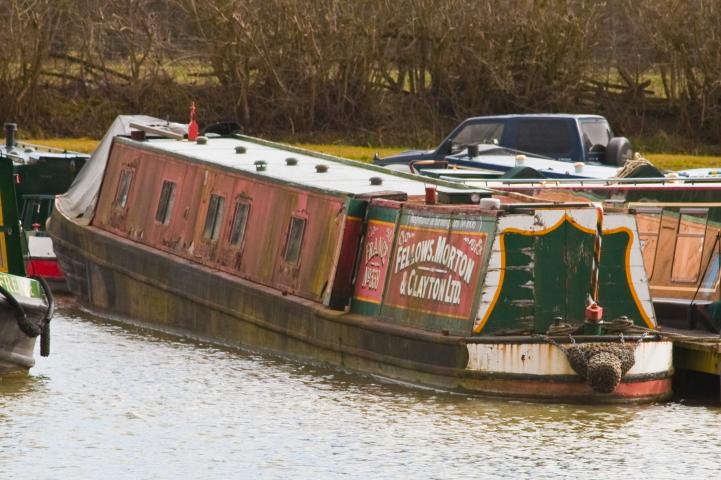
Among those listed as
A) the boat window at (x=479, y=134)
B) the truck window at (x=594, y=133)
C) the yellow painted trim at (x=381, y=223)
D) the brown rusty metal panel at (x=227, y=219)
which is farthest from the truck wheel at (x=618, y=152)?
the yellow painted trim at (x=381, y=223)

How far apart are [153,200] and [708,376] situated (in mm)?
6992

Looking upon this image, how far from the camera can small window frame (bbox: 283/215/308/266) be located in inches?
636

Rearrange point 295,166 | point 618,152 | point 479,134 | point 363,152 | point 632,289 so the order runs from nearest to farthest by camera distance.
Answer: point 632,289
point 295,166
point 618,152
point 479,134
point 363,152

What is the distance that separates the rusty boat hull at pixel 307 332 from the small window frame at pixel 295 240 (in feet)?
1.15

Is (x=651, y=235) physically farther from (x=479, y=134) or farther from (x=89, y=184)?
(x=479, y=134)

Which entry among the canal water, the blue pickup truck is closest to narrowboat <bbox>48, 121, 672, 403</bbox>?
the canal water

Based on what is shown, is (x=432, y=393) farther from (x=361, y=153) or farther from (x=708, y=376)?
(x=361, y=153)

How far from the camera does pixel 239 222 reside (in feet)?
57.0

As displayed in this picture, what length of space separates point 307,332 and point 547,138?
9627 millimetres

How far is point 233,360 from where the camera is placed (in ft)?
52.1

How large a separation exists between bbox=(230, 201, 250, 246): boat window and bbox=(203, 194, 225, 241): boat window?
27 cm

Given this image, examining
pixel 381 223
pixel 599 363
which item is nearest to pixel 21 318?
pixel 381 223

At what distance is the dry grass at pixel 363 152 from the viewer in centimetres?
2912

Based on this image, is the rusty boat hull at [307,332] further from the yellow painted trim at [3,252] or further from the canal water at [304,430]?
the yellow painted trim at [3,252]
